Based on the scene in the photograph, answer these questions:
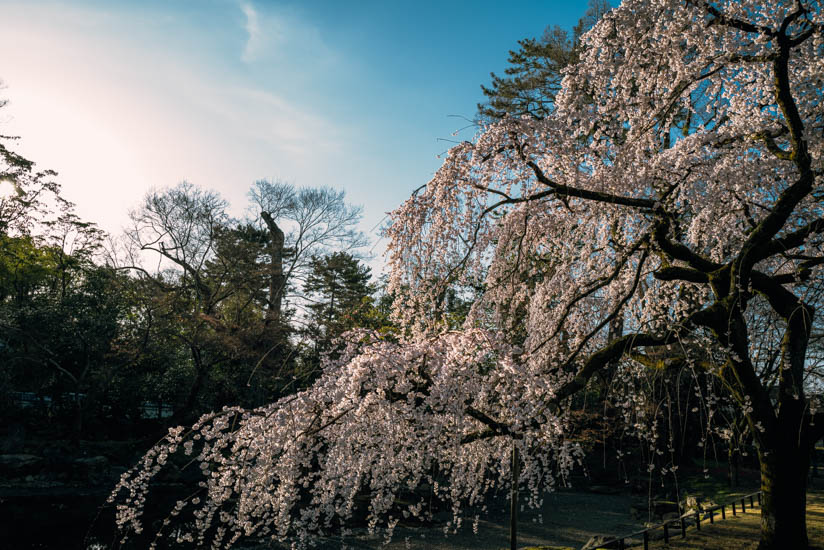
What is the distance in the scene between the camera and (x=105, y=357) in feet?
58.0

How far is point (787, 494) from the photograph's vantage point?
5164 mm

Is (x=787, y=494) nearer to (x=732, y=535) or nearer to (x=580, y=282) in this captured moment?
(x=732, y=535)

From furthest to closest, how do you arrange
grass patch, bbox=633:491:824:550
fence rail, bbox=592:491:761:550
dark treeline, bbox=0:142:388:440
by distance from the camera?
dark treeline, bbox=0:142:388:440
grass patch, bbox=633:491:824:550
fence rail, bbox=592:491:761:550

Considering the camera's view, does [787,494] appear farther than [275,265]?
No

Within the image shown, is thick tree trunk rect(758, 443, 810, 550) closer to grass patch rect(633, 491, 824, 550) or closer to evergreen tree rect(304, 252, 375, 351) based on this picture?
grass patch rect(633, 491, 824, 550)

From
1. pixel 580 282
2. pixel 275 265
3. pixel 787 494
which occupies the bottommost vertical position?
pixel 787 494

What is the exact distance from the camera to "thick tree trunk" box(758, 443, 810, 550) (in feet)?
16.9

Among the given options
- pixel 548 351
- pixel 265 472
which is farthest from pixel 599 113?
pixel 265 472

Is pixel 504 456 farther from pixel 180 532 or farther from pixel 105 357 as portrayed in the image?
pixel 105 357

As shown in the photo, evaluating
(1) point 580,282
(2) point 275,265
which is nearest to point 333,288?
(2) point 275,265

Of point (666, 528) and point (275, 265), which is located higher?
point (275, 265)

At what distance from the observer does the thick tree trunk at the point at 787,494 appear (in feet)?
16.9

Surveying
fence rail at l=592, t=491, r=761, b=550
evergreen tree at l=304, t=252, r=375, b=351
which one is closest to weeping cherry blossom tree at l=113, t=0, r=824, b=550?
fence rail at l=592, t=491, r=761, b=550

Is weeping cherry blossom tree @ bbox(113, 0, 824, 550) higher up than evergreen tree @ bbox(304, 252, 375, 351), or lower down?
lower down
